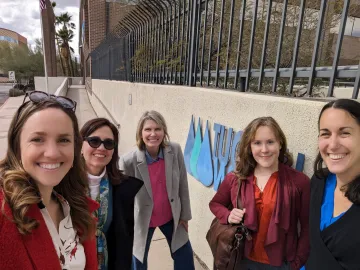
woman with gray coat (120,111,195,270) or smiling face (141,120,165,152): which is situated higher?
smiling face (141,120,165,152)

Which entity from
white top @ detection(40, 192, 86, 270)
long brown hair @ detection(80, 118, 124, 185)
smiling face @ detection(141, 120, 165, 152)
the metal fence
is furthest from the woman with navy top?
smiling face @ detection(141, 120, 165, 152)

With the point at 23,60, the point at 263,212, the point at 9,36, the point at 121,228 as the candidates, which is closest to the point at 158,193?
the point at 121,228

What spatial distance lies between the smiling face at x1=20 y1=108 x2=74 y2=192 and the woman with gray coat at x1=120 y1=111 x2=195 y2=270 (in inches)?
49.8

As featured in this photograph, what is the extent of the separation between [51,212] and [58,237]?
0.45ft

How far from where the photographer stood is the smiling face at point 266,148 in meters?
1.74

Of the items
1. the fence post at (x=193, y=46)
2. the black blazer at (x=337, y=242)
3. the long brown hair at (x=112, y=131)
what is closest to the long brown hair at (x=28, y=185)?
the long brown hair at (x=112, y=131)

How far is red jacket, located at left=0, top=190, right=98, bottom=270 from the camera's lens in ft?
3.26

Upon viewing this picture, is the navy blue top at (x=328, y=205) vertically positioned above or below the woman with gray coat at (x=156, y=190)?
above

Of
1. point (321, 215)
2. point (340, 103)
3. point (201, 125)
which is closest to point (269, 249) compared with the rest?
point (321, 215)

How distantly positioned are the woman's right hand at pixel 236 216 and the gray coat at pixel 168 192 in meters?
0.89

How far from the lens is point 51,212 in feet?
4.37

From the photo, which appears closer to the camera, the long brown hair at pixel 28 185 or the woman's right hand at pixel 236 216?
the long brown hair at pixel 28 185

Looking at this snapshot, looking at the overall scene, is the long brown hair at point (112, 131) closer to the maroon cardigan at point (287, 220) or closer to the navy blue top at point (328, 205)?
the maroon cardigan at point (287, 220)

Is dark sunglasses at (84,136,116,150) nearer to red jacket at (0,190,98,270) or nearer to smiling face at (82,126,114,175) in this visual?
smiling face at (82,126,114,175)
